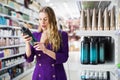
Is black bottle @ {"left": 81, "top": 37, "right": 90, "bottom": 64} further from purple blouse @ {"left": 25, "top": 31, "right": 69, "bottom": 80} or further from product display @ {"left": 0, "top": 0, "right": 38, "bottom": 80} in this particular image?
product display @ {"left": 0, "top": 0, "right": 38, "bottom": 80}

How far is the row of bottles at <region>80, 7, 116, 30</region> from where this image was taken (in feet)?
9.25

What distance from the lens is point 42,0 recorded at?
13.2 meters

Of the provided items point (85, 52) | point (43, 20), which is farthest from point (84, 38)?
point (43, 20)

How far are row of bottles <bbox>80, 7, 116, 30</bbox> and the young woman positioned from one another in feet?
1.04

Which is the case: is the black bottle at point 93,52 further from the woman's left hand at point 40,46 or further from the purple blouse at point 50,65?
the woman's left hand at point 40,46

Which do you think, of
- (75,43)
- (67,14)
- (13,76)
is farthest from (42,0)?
(67,14)

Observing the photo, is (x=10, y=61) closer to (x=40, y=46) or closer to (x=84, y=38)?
(x=84, y=38)

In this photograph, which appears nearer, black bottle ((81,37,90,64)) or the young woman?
the young woman

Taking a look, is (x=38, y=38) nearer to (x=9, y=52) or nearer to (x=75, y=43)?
(x=9, y=52)

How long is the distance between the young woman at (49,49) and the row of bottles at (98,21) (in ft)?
1.04

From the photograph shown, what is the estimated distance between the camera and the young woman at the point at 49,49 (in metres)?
2.65

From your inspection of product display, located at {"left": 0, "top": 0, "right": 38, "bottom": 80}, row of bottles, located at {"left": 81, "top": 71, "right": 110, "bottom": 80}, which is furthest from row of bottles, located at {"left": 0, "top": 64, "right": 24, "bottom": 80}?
row of bottles, located at {"left": 81, "top": 71, "right": 110, "bottom": 80}

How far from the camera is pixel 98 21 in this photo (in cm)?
287

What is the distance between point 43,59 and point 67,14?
20476 millimetres
